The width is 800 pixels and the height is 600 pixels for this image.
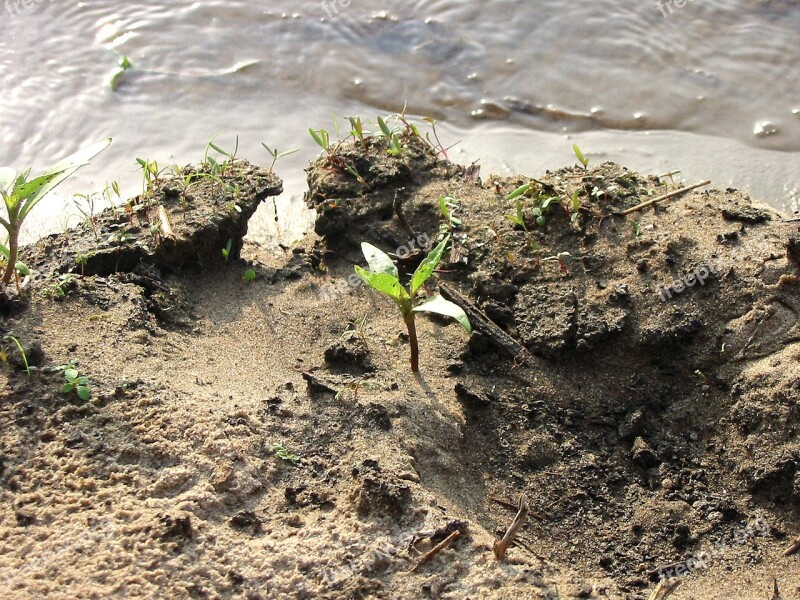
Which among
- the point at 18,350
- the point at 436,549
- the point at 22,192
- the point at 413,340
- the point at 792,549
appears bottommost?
the point at 792,549

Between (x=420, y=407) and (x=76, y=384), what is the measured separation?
1102 mm

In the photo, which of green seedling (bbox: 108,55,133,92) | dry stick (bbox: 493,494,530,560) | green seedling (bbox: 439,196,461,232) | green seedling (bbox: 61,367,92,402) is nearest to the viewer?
dry stick (bbox: 493,494,530,560)

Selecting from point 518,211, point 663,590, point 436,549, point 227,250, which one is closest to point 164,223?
point 227,250

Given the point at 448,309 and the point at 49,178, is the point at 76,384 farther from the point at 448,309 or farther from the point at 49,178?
A: the point at 448,309

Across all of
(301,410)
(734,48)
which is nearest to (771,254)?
(301,410)

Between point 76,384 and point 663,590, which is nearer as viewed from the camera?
point 663,590

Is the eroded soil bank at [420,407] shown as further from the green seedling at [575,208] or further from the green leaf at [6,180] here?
the green leaf at [6,180]

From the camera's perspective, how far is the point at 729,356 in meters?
2.74

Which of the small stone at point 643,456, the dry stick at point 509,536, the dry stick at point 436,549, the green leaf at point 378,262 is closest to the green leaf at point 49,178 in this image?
the green leaf at point 378,262

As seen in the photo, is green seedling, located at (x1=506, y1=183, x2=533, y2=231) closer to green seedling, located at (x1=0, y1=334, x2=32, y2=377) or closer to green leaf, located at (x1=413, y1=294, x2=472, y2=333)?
green leaf, located at (x1=413, y1=294, x2=472, y2=333)

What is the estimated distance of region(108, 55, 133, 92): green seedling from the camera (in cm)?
532

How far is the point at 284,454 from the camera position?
243 cm

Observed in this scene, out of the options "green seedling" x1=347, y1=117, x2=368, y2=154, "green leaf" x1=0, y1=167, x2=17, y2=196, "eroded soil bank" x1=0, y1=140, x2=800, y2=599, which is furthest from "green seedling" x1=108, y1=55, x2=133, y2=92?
"green leaf" x1=0, y1=167, x2=17, y2=196

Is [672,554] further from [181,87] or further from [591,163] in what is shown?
[181,87]
